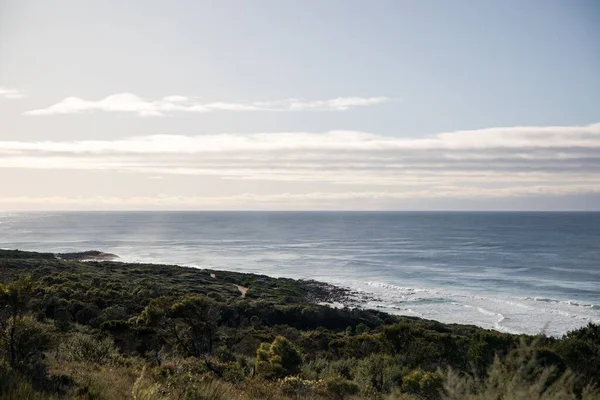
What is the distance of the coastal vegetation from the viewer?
7.33m

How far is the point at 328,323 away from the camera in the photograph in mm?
38438

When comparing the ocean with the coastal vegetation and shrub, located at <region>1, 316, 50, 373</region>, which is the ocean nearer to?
the coastal vegetation

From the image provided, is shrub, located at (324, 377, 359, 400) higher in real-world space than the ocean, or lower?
higher

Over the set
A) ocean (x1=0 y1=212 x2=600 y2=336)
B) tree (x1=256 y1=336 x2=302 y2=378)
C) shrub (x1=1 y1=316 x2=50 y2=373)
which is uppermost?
shrub (x1=1 y1=316 x2=50 y2=373)

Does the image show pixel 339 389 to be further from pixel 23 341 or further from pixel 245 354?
pixel 245 354

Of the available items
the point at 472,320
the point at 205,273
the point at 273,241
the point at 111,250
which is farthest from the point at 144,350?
the point at 273,241

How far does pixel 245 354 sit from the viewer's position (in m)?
22.2

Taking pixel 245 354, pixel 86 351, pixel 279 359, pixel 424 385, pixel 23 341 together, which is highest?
pixel 23 341

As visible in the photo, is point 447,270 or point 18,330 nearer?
point 18,330

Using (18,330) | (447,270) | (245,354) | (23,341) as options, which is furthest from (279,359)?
(447,270)

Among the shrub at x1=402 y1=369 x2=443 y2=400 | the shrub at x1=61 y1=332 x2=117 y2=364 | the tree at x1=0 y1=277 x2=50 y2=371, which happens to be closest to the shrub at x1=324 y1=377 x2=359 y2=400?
the shrub at x1=402 y1=369 x2=443 y2=400

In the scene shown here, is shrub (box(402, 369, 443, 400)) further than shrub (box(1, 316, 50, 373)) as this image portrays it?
Yes

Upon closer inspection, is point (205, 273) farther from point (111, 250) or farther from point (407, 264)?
point (111, 250)

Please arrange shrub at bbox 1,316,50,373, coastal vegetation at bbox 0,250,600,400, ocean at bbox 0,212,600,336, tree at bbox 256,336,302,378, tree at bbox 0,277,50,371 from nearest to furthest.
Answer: coastal vegetation at bbox 0,250,600,400 → shrub at bbox 1,316,50,373 → tree at bbox 0,277,50,371 → tree at bbox 256,336,302,378 → ocean at bbox 0,212,600,336
